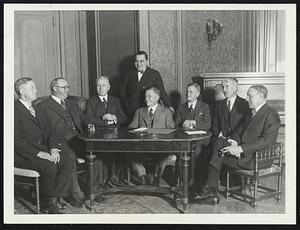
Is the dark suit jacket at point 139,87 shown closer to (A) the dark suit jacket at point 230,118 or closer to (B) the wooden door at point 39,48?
(A) the dark suit jacket at point 230,118

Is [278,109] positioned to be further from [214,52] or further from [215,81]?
[214,52]

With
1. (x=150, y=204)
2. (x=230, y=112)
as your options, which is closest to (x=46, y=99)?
(x=150, y=204)

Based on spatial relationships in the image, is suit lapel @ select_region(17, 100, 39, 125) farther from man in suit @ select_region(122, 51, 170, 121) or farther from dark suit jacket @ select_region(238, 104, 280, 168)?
dark suit jacket @ select_region(238, 104, 280, 168)

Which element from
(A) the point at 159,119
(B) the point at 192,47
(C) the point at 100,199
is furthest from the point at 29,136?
(B) the point at 192,47

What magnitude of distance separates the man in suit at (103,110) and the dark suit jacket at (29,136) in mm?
561

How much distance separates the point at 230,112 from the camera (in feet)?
14.2

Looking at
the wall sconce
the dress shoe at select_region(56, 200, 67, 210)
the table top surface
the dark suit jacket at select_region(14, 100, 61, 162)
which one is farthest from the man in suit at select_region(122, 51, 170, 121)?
the dress shoe at select_region(56, 200, 67, 210)

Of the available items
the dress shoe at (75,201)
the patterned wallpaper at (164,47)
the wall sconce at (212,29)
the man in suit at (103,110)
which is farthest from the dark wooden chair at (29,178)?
the wall sconce at (212,29)

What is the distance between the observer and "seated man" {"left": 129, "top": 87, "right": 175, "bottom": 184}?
172 inches

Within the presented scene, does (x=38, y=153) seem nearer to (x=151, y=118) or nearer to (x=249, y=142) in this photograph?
(x=151, y=118)

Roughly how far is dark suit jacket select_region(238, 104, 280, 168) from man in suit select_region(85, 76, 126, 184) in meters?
1.36

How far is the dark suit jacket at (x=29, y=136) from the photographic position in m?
3.83

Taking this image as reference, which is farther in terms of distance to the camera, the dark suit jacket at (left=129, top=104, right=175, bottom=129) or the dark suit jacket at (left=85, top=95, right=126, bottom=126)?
the dark suit jacket at (left=85, top=95, right=126, bottom=126)

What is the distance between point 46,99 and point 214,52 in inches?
88.2
